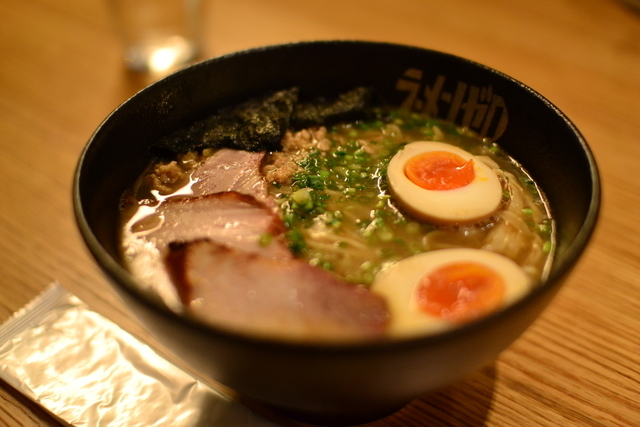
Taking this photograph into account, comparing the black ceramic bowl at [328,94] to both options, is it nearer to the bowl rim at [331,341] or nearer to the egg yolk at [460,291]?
the bowl rim at [331,341]

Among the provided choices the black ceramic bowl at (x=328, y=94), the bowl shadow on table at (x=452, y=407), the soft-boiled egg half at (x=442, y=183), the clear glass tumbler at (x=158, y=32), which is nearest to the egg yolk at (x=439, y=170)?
the soft-boiled egg half at (x=442, y=183)

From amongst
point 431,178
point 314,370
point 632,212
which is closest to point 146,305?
point 314,370

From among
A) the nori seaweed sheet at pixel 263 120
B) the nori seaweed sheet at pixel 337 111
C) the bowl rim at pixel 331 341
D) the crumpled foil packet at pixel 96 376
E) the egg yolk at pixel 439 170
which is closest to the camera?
the bowl rim at pixel 331 341

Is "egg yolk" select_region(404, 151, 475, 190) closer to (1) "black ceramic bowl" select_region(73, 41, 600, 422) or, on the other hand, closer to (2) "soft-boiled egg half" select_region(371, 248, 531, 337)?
(1) "black ceramic bowl" select_region(73, 41, 600, 422)

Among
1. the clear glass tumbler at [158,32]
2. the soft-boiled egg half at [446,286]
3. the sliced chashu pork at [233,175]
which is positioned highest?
the soft-boiled egg half at [446,286]

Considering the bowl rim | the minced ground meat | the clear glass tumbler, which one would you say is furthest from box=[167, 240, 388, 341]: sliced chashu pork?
the clear glass tumbler

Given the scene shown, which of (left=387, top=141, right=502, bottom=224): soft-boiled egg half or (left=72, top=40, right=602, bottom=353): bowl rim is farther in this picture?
(left=387, top=141, right=502, bottom=224): soft-boiled egg half
